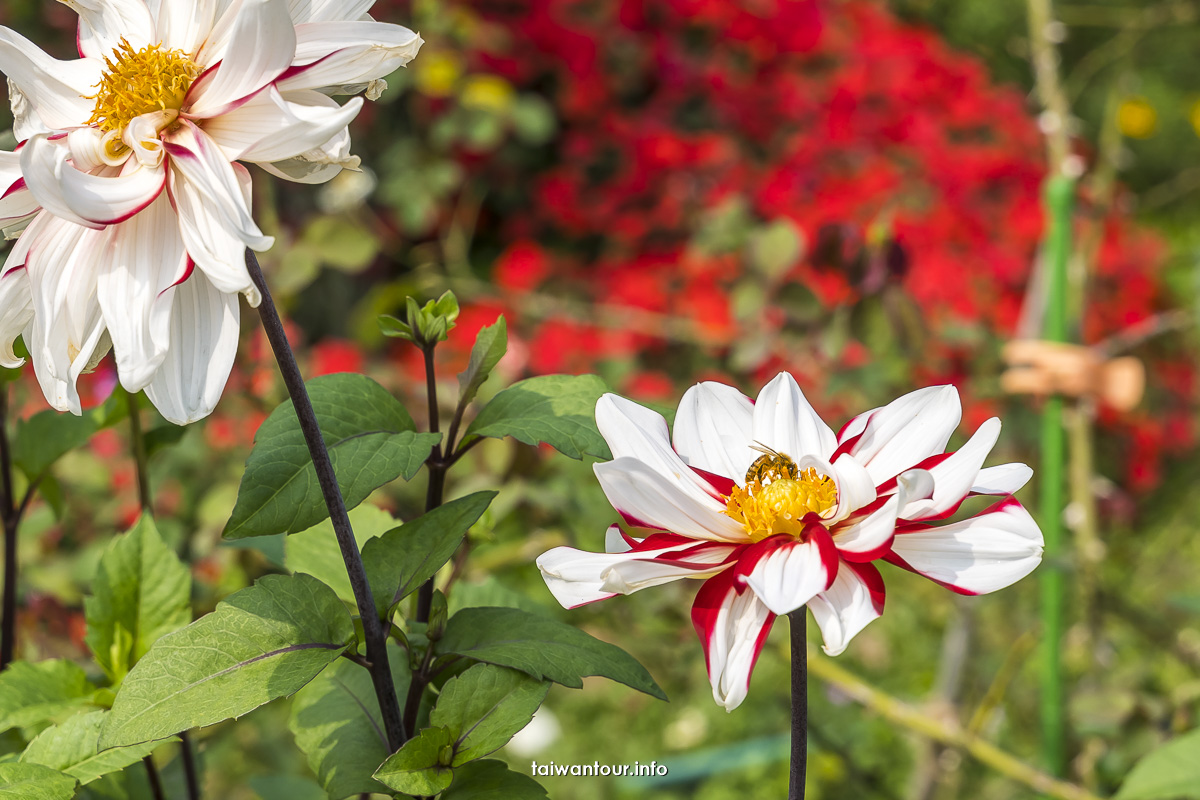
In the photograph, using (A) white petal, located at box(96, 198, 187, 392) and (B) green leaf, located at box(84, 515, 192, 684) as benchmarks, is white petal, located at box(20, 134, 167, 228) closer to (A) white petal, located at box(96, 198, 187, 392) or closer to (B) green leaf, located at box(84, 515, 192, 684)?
(A) white petal, located at box(96, 198, 187, 392)

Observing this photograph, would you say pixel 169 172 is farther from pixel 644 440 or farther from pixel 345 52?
pixel 644 440

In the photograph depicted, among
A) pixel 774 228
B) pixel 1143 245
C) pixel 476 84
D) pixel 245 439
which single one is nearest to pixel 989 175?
pixel 1143 245

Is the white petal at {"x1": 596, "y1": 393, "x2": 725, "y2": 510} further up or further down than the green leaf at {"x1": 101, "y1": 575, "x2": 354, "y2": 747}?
further up

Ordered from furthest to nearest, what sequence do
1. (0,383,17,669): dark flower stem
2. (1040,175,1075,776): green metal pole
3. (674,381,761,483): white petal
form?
(1040,175,1075,776): green metal pole, (0,383,17,669): dark flower stem, (674,381,761,483): white petal

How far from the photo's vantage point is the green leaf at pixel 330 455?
0.31 m

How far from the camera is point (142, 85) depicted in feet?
1.04

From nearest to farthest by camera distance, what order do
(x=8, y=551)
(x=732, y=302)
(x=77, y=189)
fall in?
(x=77, y=189) < (x=8, y=551) < (x=732, y=302)

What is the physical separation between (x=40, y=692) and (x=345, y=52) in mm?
310

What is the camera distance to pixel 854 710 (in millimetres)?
1591

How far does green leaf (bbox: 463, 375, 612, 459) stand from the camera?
1.13 feet

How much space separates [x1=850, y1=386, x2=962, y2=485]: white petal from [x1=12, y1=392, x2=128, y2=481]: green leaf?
38 cm

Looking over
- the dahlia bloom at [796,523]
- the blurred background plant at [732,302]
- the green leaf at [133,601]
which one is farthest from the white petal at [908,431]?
the green leaf at [133,601]

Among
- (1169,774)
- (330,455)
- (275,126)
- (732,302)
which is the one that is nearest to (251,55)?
(275,126)

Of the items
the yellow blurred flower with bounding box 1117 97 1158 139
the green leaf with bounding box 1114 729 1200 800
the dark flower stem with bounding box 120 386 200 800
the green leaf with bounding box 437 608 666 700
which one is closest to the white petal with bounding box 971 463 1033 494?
the green leaf with bounding box 437 608 666 700
